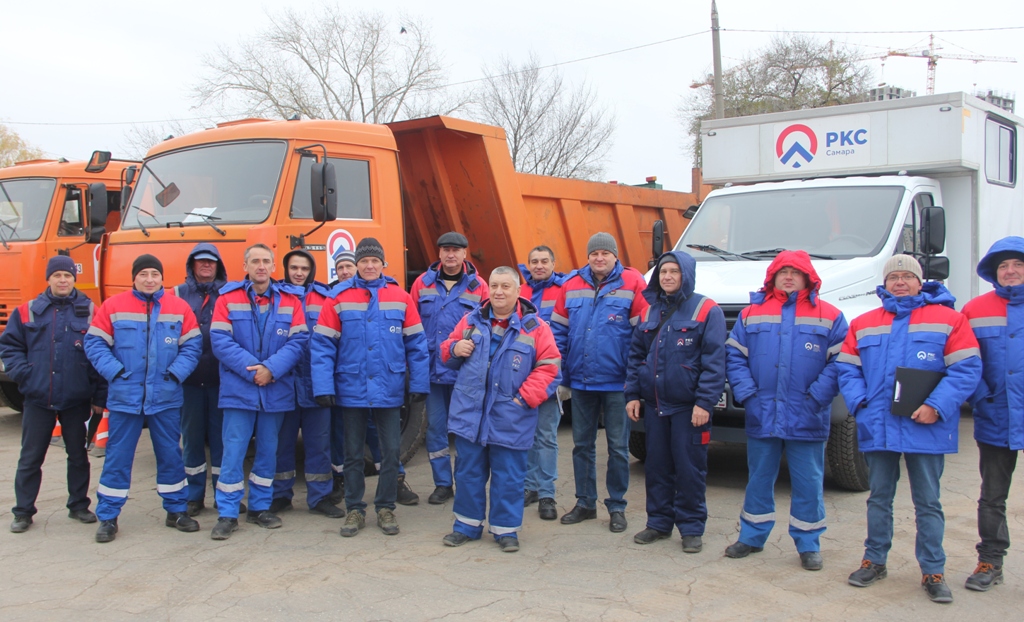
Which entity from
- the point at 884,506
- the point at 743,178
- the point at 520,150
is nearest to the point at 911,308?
the point at 884,506

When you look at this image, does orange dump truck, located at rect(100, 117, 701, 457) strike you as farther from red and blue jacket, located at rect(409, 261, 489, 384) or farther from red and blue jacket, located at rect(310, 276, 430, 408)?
red and blue jacket, located at rect(310, 276, 430, 408)

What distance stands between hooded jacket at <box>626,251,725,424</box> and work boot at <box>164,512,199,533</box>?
9.39 feet

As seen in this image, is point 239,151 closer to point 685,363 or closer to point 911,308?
point 685,363

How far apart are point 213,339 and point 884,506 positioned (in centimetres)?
398

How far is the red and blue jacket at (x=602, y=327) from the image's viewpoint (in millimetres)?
5477

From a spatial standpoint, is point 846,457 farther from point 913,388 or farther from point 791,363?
point 913,388

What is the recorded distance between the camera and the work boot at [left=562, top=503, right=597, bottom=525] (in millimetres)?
5621

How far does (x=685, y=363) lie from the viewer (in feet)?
16.3

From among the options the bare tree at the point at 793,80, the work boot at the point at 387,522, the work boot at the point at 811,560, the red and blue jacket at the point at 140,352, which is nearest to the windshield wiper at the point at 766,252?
the work boot at the point at 811,560

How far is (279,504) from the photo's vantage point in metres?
5.85

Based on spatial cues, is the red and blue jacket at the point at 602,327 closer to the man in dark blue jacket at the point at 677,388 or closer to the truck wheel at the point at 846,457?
the man in dark blue jacket at the point at 677,388

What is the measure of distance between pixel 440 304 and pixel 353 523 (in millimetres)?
1666

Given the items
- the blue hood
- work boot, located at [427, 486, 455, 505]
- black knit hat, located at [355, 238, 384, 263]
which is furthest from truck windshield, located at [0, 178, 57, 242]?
the blue hood

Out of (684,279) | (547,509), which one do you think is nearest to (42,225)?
(547,509)
